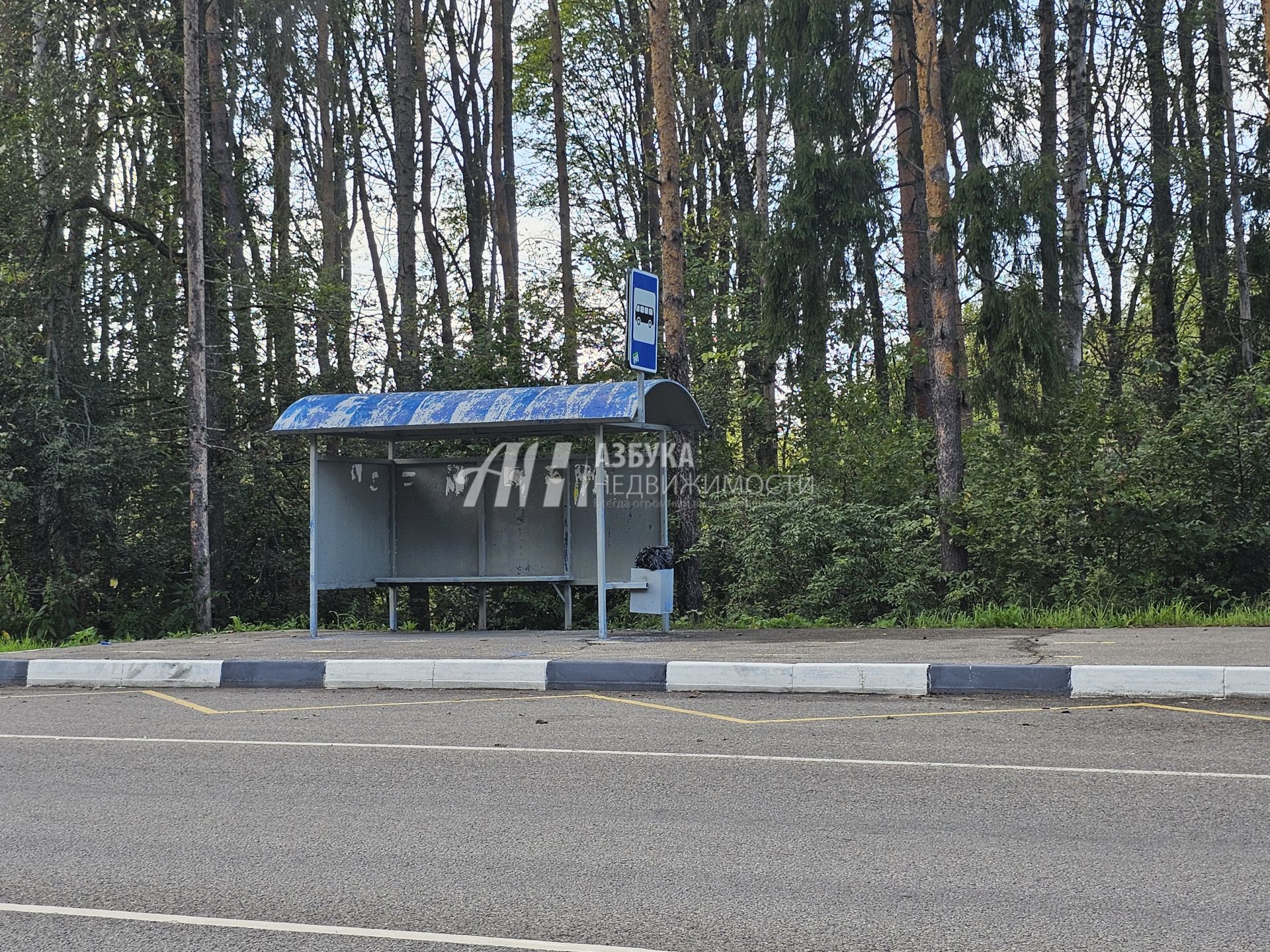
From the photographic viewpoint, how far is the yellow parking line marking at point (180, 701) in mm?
10875

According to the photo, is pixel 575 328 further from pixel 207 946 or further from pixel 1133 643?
pixel 207 946

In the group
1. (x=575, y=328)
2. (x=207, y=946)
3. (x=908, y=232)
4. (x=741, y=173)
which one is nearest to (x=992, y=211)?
(x=908, y=232)

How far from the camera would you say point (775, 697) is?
10938 mm

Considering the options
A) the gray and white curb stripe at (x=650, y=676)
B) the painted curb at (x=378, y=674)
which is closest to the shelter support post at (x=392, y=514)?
the gray and white curb stripe at (x=650, y=676)

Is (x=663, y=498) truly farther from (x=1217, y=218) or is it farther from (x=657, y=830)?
(x=1217, y=218)

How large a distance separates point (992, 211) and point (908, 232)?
6.03m

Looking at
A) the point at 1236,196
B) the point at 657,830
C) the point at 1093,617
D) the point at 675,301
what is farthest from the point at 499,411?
the point at 1236,196

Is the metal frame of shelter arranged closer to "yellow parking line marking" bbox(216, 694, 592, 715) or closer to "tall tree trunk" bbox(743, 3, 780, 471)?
"yellow parking line marking" bbox(216, 694, 592, 715)

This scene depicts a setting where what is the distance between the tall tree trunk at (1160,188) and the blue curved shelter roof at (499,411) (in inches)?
580

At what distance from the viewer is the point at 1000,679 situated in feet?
35.2

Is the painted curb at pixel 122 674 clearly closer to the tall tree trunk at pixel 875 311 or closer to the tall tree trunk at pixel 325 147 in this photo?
the tall tree trunk at pixel 875 311

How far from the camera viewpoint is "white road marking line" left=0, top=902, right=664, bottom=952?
14.6 ft

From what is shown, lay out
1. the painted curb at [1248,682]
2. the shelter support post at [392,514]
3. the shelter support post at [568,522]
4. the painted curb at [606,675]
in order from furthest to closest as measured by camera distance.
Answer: the shelter support post at [392,514] → the shelter support post at [568,522] → the painted curb at [606,675] → the painted curb at [1248,682]

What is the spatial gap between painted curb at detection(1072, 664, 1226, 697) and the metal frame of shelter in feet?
19.8
